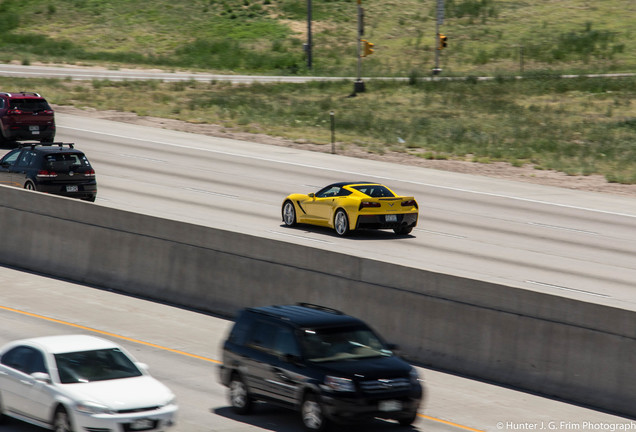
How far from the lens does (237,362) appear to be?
44.2 ft

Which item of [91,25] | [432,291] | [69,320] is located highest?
[91,25]

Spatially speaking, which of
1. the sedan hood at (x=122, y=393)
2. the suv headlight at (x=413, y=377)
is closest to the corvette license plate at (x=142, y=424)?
the sedan hood at (x=122, y=393)

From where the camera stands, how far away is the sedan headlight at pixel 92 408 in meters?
10.9

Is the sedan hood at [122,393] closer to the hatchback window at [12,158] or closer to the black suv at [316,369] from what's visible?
the black suv at [316,369]

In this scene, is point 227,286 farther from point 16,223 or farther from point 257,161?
point 257,161

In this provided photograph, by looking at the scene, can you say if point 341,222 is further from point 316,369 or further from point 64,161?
point 316,369

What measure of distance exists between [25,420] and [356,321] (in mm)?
4548

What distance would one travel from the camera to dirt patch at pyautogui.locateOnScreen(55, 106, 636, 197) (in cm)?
3472

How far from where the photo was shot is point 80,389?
37.1 ft

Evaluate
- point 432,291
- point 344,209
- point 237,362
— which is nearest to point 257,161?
point 344,209

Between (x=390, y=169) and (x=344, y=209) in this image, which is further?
(x=390, y=169)

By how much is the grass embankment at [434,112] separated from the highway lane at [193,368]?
20.8 m

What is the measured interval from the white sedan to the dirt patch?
25214mm

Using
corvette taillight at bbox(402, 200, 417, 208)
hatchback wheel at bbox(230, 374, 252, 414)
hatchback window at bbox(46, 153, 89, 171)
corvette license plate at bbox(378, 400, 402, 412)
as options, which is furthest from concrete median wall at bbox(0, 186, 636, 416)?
corvette taillight at bbox(402, 200, 417, 208)
